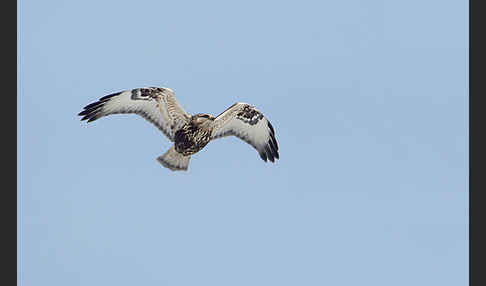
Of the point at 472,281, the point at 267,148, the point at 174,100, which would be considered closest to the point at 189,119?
the point at 174,100

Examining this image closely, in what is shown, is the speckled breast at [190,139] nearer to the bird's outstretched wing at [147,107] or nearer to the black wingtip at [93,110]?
the bird's outstretched wing at [147,107]

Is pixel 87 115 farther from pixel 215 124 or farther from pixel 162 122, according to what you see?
pixel 215 124

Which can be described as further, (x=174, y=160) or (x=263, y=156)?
(x=263, y=156)

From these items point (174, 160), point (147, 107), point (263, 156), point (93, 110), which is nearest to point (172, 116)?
point (147, 107)

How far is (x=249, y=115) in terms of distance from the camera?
640 inches

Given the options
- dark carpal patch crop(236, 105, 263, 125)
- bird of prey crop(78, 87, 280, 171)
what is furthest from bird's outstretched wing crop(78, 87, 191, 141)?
dark carpal patch crop(236, 105, 263, 125)

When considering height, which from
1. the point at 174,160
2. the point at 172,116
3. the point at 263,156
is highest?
the point at 172,116

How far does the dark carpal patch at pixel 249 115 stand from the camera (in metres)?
16.1

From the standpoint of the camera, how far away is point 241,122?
53.6ft

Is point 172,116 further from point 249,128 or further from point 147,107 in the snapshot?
point 249,128

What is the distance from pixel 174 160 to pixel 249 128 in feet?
6.66

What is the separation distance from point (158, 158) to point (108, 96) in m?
1.95

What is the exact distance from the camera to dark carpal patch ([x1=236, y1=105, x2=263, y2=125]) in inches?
634

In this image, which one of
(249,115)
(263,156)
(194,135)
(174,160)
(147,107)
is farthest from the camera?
(263,156)
